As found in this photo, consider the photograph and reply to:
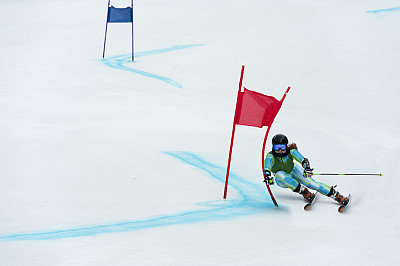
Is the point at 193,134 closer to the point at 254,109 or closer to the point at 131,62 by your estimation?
the point at 254,109

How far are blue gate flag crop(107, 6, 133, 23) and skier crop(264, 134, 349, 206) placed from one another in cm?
659

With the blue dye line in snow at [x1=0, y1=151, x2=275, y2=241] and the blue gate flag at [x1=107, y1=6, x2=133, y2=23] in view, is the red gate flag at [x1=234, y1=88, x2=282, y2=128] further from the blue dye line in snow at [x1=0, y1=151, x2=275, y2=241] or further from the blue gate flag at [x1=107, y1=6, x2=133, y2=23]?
the blue gate flag at [x1=107, y1=6, x2=133, y2=23]

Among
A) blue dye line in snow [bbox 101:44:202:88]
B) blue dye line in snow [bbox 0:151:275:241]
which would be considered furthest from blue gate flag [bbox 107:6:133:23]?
blue dye line in snow [bbox 0:151:275:241]

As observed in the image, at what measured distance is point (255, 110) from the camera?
15.3 feet

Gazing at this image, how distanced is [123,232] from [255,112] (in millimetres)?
1568

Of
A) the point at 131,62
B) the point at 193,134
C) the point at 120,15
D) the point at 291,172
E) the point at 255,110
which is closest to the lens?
the point at 255,110

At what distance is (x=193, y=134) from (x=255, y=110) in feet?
7.25

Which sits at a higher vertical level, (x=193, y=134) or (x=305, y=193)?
(x=305, y=193)

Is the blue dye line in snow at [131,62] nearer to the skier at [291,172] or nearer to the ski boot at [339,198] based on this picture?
the skier at [291,172]

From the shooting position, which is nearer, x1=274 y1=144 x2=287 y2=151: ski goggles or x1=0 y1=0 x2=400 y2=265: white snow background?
x1=0 y1=0 x2=400 y2=265: white snow background

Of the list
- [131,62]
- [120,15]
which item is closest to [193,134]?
[131,62]

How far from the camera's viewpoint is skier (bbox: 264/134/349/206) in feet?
15.9

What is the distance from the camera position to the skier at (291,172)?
4836mm

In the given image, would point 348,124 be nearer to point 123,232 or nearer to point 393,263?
point 393,263
